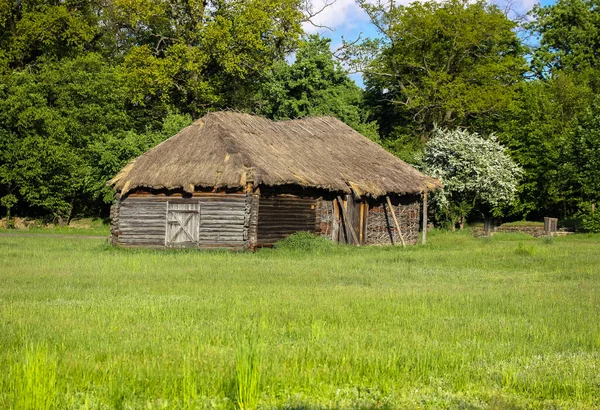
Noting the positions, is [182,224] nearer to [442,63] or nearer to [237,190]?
[237,190]

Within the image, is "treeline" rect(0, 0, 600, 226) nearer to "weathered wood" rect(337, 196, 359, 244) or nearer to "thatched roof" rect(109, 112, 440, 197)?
"thatched roof" rect(109, 112, 440, 197)

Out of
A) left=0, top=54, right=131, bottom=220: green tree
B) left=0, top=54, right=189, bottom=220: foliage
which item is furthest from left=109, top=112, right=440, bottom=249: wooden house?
left=0, top=54, right=131, bottom=220: green tree

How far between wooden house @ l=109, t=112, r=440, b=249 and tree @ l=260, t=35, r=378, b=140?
11.4 m

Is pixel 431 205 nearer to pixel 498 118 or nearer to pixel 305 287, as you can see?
pixel 498 118

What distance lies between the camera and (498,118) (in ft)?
180

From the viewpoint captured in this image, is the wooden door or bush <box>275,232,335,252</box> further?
the wooden door

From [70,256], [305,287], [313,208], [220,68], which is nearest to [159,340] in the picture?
[305,287]

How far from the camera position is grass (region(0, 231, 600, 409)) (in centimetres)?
731

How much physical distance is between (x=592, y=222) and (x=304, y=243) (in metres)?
21.3

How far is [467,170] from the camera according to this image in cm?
4600

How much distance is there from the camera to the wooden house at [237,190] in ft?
94.5

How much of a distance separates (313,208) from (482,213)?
2162cm

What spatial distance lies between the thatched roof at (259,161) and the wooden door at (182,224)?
104 cm

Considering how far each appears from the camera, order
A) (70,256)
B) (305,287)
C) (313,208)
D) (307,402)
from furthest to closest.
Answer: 1. (313,208)
2. (70,256)
3. (305,287)
4. (307,402)
